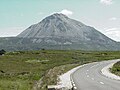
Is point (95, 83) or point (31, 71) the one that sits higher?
point (95, 83)

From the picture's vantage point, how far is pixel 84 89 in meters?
28.8

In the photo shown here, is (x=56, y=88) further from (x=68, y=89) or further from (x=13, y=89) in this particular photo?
(x=13, y=89)

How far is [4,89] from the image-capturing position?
27688mm

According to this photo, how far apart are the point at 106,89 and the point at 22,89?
728 cm

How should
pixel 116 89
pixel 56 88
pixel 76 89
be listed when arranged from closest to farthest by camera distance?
pixel 56 88 → pixel 116 89 → pixel 76 89

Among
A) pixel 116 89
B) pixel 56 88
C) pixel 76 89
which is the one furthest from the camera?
pixel 76 89

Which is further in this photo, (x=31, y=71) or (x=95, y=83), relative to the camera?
(x=31, y=71)

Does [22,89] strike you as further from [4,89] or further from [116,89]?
[116,89]

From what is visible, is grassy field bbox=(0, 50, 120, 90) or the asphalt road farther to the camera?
grassy field bbox=(0, 50, 120, 90)

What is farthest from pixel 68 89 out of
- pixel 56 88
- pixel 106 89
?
pixel 106 89

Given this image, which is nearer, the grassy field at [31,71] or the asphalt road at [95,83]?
the asphalt road at [95,83]

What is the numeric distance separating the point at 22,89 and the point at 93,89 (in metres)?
6.23

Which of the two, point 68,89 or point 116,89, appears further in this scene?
point 116,89

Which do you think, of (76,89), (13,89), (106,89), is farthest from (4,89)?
(106,89)
